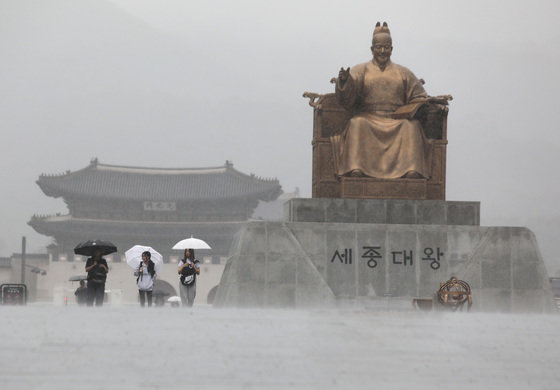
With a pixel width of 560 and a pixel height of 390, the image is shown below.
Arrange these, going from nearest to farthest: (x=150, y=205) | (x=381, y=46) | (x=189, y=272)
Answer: (x=189, y=272)
(x=381, y=46)
(x=150, y=205)

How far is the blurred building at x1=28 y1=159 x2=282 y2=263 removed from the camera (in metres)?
33.6

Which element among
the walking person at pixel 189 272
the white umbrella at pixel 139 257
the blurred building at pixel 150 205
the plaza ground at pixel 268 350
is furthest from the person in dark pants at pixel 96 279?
the blurred building at pixel 150 205

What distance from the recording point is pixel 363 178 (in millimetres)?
9195

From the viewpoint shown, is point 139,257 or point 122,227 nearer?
point 139,257

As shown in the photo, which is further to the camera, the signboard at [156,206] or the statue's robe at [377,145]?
the signboard at [156,206]

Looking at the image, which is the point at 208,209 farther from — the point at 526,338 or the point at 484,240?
the point at 526,338

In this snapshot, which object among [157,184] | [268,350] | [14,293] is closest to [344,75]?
[268,350]

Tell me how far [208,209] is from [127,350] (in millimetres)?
29374

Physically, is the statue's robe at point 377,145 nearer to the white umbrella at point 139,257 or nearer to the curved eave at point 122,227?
the white umbrella at point 139,257

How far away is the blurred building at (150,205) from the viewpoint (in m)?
33.6

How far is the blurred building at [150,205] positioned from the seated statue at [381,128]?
Result: 2398 centimetres

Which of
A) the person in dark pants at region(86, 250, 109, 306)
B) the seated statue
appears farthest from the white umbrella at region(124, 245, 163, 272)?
the seated statue

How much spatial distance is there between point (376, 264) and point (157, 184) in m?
26.5

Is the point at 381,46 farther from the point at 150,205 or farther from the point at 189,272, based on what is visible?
the point at 150,205
